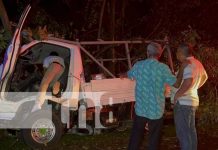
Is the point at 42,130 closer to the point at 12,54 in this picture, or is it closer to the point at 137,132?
the point at 12,54

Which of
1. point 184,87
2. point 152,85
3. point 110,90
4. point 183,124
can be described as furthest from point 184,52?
point 110,90

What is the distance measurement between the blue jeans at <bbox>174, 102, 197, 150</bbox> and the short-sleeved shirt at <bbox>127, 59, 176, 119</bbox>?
0.91 feet

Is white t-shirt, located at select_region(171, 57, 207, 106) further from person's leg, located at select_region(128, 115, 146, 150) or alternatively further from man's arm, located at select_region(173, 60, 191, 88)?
person's leg, located at select_region(128, 115, 146, 150)

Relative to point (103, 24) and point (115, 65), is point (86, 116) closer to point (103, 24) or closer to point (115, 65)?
point (115, 65)

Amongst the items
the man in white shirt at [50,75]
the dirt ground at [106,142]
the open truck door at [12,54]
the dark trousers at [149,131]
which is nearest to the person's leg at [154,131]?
the dark trousers at [149,131]

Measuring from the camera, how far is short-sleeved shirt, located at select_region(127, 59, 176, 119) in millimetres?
7168

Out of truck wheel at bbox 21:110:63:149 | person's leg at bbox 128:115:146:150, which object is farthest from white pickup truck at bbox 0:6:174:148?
person's leg at bbox 128:115:146:150

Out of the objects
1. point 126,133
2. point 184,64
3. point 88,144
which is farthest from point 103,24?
point 184,64

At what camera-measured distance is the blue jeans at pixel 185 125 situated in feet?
24.0

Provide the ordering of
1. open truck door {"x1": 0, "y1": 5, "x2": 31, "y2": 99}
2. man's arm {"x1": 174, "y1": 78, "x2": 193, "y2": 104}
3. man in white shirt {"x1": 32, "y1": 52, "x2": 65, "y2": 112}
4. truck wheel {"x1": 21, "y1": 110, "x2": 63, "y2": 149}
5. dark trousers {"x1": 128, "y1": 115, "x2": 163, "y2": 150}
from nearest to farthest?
man's arm {"x1": 174, "y1": 78, "x2": 193, "y2": 104} < dark trousers {"x1": 128, "y1": 115, "x2": 163, "y2": 150} < open truck door {"x1": 0, "y1": 5, "x2": 31, "y2": 99} < truck wheel {"x1": 21, "y1": 110, "x2": 63, "y2": 149} < man in white shirt {"x1": 32, "y1": 52, "x2": 65, "y2": 112}

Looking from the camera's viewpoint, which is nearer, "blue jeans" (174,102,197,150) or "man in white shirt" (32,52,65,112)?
"blue jeans" (174,102,197,150)

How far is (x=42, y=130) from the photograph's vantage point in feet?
30.2

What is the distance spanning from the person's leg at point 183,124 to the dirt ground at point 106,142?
2104mm

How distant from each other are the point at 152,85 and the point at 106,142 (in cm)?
296
